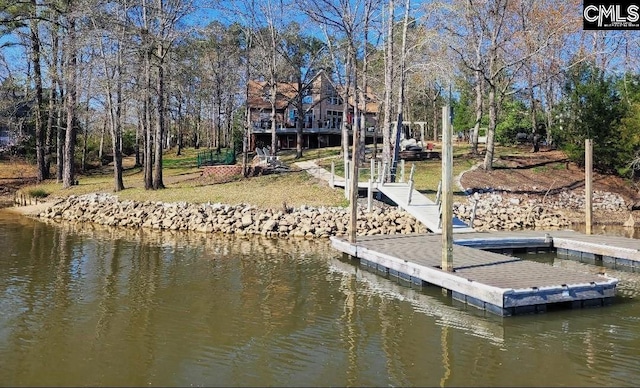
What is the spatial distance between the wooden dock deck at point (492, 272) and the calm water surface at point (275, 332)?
293 millimetres

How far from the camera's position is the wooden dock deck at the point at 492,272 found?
922cm

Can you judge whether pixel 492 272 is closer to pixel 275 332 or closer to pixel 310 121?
pixel 275 332

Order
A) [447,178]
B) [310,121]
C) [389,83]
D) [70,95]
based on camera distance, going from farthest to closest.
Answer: [310,121] < [70,95] < [389,83] < [447,178]

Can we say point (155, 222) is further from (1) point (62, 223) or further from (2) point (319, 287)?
(2) point (319, 287)

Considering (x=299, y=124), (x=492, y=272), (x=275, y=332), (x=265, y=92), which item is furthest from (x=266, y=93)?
(x=275, y=332)

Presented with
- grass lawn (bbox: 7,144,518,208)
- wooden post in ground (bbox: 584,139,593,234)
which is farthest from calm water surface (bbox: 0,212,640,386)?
grass lawn (bbox: 7,144,518,208)

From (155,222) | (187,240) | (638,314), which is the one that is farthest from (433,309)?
(155,222)

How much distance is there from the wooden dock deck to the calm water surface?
0.29 metres

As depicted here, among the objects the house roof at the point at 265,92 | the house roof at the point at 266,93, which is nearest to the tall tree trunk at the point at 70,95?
the house roof at the point at 266,93

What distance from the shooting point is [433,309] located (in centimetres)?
968

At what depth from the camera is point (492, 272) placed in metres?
10.5

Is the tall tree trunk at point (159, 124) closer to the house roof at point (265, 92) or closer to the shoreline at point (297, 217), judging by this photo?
the shoreline at point (297, 217)

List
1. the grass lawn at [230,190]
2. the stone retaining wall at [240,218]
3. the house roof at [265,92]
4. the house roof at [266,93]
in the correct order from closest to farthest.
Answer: the stone retaining wall at [240,218] < the grass lawn at [230,190] < the house roof at [266,93] < the house roof at [265,92]

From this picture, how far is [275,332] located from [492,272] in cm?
462
